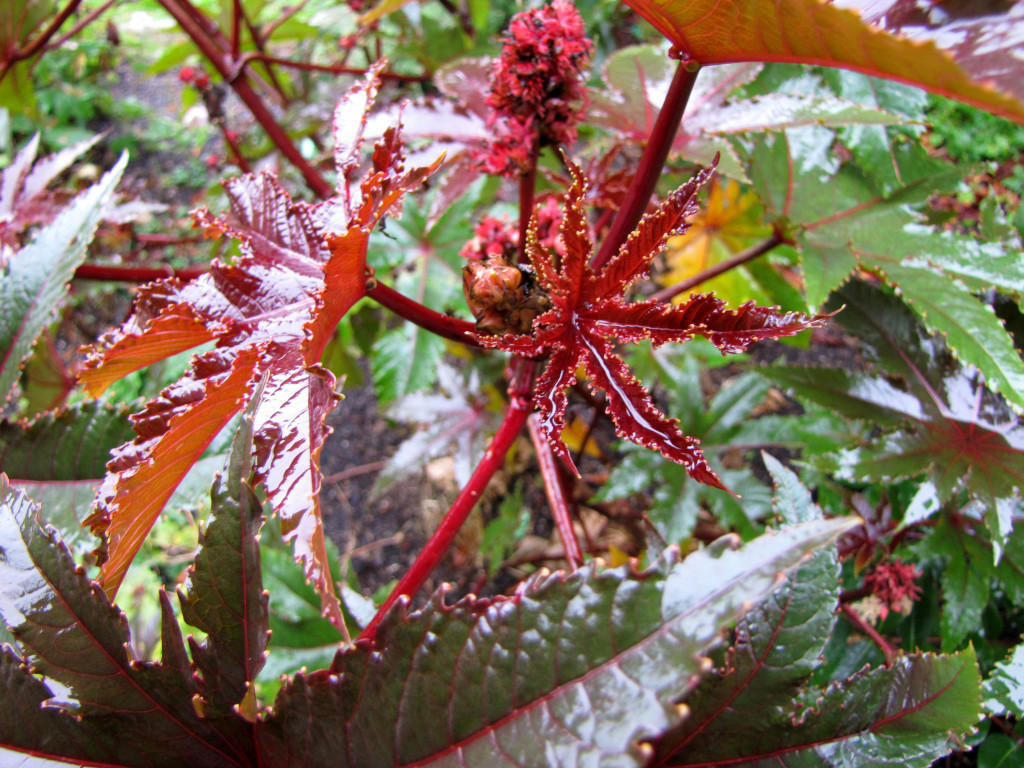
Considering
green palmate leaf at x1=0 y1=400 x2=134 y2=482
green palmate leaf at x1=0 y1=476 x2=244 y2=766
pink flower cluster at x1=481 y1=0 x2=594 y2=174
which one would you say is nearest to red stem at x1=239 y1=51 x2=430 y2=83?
pink flower cluster at x1=481 y1=0 x2=594 y2=174

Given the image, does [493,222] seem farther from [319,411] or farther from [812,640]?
[812,640]

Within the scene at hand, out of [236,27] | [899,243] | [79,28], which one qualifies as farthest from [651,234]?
[79,28]

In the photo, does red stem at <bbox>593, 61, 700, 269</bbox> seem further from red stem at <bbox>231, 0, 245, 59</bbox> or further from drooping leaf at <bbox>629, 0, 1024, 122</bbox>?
red stem at <bbox>231, 0, 245, 59</bbox>

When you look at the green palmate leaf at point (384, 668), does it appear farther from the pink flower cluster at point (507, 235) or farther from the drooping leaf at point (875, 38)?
the pink flower cluster at point (507, 235)

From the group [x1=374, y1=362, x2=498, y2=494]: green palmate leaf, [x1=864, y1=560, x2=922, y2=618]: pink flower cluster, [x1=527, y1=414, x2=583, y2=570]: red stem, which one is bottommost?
[x1=864, y1=560, x2=922, y2=618]: pink flower cluster

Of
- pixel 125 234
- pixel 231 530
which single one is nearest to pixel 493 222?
pixel 231 530

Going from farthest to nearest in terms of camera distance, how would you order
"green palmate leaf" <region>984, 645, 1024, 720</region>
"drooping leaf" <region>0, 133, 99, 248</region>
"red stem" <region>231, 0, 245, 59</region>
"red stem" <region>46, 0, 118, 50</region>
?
"red stem" <region>46, 0, 118, 50</region> → "red stem" <region>231, 0, 245, 59</region> → "drooping leaf" <region>0, 133, 99, 248</region> → "green palmate leaf" <region>984, 645, 1024, 720</region>
